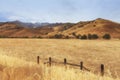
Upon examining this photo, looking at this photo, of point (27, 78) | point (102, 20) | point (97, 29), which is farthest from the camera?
point (102, 20)

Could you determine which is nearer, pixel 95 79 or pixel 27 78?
pixel 27 78

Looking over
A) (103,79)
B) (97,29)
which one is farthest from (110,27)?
(103,79)

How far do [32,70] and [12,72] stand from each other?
3.37 feet

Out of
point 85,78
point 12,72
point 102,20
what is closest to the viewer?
point 12,72

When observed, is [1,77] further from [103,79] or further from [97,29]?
[97,29]

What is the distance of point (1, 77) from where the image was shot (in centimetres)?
794

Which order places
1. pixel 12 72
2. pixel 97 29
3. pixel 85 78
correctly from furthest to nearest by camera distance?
pixel 97 29 → pixel 85 78 → pixel 12 72

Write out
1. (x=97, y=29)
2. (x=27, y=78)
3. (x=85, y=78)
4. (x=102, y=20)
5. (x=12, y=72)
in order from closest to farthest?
(x=27, y=78) → (x=12, y=72) → (x=85, y=78) → (x=97, y=29) → (x=102, y=20)

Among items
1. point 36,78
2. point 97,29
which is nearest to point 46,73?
point 36,78

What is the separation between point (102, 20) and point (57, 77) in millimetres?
176977

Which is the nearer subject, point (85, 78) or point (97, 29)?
point (85, 78)

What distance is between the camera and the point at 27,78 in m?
7.58

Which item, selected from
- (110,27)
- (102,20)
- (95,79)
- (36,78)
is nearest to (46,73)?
(36,78)

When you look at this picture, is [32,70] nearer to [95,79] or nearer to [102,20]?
[95,79]
